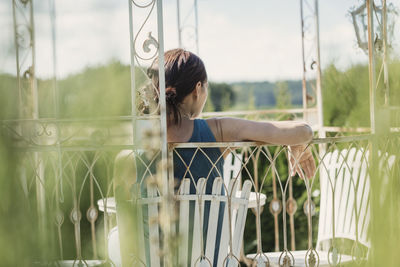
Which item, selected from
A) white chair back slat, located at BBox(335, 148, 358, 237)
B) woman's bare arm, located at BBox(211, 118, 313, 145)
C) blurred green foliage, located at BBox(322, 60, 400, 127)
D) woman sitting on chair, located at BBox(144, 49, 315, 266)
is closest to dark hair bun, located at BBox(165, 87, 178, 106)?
woman sitting on chair, located at BBox(144, 49, 315, 266)

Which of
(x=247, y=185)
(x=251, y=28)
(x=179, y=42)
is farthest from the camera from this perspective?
(x=251, y=28)

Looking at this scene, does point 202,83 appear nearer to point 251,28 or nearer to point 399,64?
point 399,64

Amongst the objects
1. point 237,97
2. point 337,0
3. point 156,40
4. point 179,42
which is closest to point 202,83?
point 156,40

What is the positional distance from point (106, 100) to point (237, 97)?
20630 millimetres

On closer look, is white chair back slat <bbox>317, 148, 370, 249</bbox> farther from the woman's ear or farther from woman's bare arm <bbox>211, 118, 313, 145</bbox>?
the woman's ear

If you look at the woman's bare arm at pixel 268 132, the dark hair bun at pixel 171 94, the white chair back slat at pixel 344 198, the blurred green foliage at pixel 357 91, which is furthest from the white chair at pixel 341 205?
the blurred green foliage at pixel 357 91

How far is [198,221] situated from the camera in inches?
94.8

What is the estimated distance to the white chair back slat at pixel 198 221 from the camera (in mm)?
2346

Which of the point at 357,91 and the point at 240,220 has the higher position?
the point at 357,91

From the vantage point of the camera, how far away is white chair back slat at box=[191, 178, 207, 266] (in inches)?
92.4

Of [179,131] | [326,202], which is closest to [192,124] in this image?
[179,131]

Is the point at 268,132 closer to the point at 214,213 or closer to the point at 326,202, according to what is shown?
the point at 214,213

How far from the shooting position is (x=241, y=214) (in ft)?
7.92

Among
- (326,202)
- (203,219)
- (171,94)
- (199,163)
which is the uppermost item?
(171,94)
